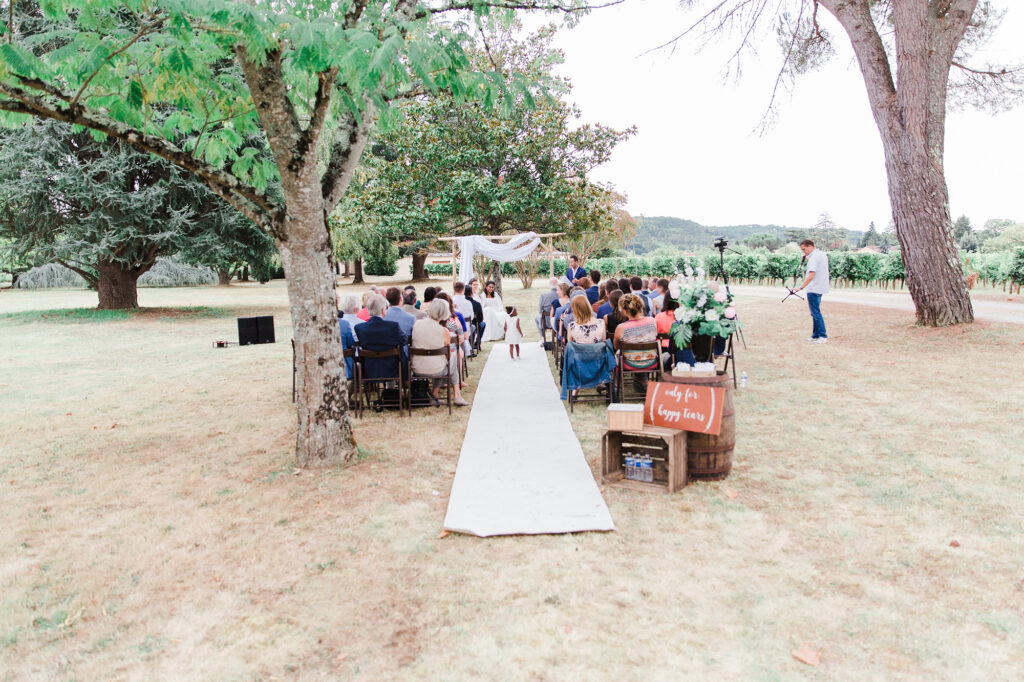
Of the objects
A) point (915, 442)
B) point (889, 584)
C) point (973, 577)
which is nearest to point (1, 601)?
point (889, 584)

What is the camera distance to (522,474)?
4.66 m

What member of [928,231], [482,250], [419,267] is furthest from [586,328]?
[419,267]

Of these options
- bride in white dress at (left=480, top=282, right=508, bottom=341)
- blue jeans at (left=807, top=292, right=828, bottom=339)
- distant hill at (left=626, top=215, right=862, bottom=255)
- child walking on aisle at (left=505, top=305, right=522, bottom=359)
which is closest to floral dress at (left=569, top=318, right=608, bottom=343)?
child walking on aisle at (left=505, top=305, right=522, bottom=359)

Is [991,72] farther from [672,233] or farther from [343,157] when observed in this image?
[672,233]

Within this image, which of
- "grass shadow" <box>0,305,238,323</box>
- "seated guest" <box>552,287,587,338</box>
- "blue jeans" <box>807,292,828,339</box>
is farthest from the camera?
"grass shadow" <box>0,305,238,323</box>

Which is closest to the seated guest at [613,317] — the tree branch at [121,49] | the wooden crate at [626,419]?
the wooden crate at [626,419]

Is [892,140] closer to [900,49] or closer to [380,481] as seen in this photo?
[900,49]

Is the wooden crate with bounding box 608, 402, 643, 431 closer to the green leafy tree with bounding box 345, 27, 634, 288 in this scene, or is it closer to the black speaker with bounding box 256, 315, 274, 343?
the black speaker with bounding box 256, 315, 274, 343

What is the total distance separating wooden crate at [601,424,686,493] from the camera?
4.23 metres

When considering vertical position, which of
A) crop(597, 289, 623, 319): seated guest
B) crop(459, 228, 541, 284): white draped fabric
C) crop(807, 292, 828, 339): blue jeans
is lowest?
crop(807, 292, 828, 339): blue jeans

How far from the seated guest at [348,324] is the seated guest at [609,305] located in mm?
3134

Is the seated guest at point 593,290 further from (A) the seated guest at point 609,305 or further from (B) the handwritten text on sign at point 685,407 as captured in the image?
(B) the handwritten text on sign at point 685,407

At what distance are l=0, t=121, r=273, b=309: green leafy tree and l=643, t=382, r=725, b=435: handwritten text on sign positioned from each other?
17179mm

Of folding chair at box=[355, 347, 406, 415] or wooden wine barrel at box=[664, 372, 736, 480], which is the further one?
folding chair at box=[355, 347, 406, 415]
